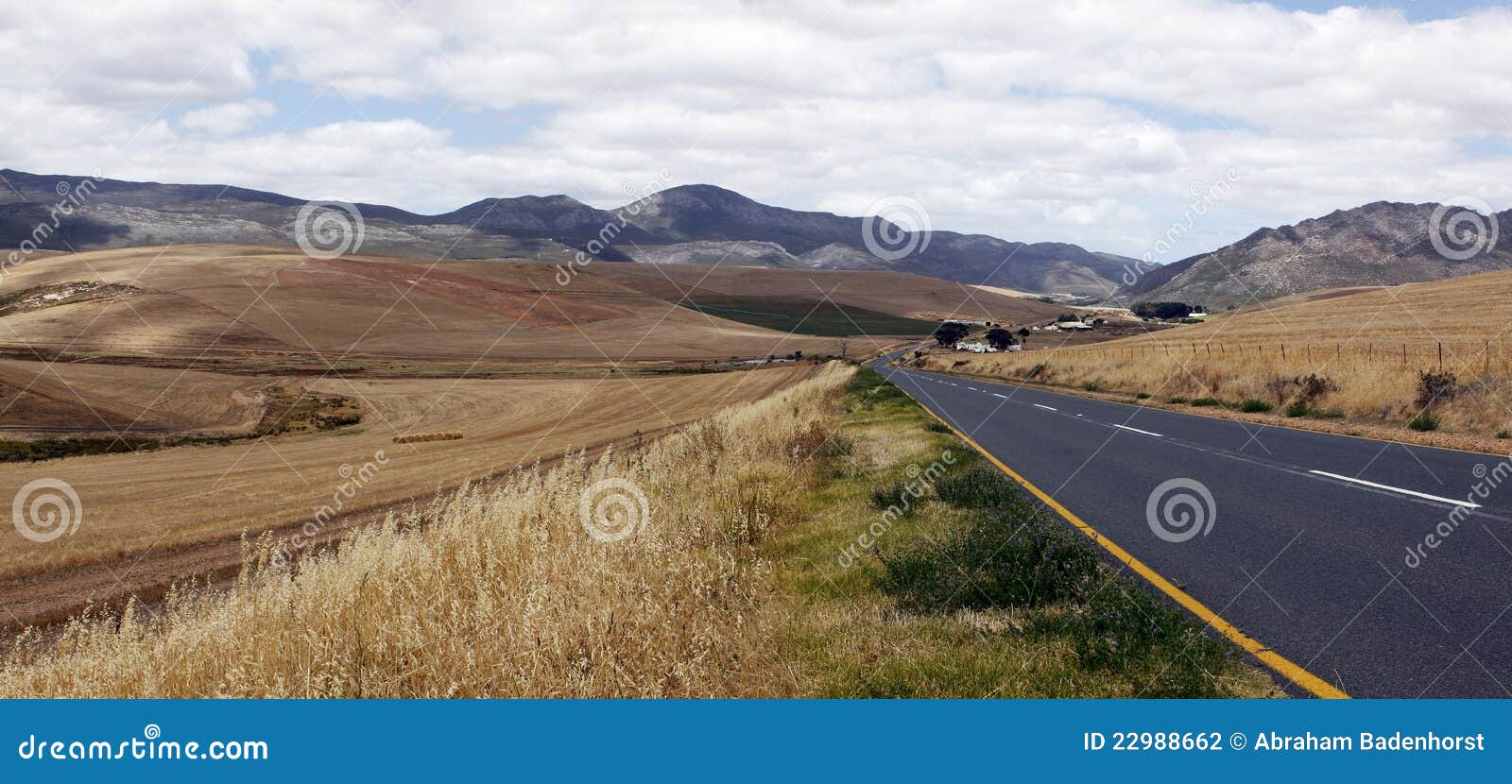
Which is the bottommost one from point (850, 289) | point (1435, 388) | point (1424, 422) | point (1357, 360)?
point (1424, 422)

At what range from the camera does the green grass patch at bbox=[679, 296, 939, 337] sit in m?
128

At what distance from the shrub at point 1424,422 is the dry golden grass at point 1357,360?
0.56 feet

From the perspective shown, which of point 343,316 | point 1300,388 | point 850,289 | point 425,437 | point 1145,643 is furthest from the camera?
point 850,289

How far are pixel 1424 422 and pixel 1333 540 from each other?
12917 mm

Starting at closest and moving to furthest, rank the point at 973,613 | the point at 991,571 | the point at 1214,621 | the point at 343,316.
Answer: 1. the point at 1214,621
2. the point at 973,613
3. the point at 991,571
4. the point at 343,316

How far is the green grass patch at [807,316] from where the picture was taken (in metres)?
128

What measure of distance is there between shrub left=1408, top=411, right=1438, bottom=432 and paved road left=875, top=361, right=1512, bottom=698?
103 inches

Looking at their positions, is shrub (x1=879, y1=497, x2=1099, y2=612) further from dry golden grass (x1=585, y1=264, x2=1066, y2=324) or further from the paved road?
dry golden grass (x1=585, y1=264, x2=1066, y2=324)

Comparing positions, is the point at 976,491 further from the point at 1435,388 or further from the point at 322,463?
the point at 322,463

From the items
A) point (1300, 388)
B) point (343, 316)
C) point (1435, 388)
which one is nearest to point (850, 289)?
point (343, 316)

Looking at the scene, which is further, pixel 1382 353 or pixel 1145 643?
pixel 1382 353

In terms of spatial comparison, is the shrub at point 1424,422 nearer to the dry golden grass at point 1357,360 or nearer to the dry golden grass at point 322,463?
the dry golden grass at point 1357,360

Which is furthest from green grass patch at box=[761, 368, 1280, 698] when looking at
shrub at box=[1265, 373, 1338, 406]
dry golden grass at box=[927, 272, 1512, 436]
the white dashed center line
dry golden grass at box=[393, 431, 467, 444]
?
dry golden grass at box=[393, 431, 467, 444]

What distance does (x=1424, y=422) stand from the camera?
1845cm
